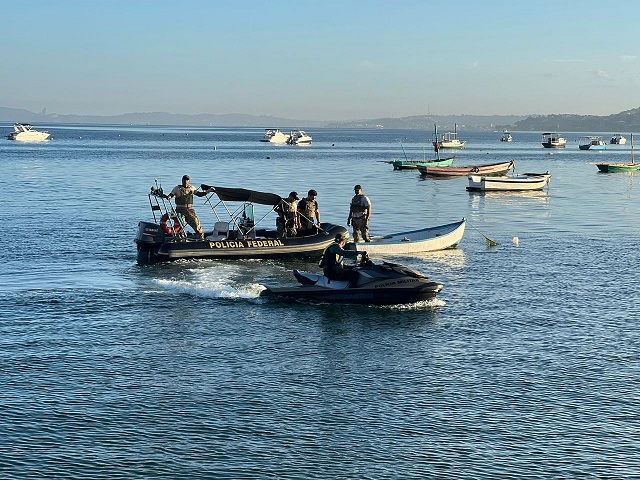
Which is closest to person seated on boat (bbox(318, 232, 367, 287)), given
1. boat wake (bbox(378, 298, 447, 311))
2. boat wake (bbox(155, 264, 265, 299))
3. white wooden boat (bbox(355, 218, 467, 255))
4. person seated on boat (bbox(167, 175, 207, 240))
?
boat wake (bbox(378, 298, 447, 311))

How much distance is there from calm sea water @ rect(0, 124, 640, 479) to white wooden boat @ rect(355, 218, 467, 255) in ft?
2.02

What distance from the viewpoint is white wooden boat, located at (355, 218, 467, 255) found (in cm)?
3416

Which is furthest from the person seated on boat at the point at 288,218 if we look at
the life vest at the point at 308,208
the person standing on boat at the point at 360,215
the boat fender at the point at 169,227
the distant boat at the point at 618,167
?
the distant boat at the point at 618,167

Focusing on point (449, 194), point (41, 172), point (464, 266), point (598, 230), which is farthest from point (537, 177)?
point (41, 172)

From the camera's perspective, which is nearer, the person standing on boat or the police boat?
the police boat

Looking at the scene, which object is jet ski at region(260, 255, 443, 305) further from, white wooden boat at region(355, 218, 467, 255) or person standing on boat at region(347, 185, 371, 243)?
person standing on boat at region(347, 185, 371, 243)

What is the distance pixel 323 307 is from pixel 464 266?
9.33 m

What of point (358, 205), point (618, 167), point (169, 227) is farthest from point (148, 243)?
point (618, 167)

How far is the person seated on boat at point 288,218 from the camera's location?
33.1m

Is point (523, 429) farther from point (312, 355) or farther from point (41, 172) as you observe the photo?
point (41, 172)

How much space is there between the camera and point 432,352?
2022 centimetres

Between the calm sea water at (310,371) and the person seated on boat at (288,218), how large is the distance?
159cm

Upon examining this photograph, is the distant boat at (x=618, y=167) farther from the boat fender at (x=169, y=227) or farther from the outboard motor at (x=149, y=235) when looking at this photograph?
the outboard motor at (x=149, y=235)

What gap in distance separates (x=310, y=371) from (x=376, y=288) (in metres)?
6.25
